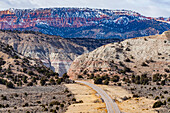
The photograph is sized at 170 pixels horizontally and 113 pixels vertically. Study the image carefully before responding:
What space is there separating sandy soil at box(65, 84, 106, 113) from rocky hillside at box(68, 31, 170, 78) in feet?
76.5

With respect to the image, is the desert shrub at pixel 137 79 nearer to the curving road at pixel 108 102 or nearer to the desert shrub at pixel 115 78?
the desert shrub at pixel 115 78

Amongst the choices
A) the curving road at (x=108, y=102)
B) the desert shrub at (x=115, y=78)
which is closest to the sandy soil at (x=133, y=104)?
the curving road at (x=108, y=102)

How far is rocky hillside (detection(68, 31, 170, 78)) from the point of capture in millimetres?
107000

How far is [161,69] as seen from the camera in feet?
344

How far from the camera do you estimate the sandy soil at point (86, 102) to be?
187ft

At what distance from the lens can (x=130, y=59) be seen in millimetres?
115250

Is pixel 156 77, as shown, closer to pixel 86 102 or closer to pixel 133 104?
pixel 133 104

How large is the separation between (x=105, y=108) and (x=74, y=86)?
1280 inches

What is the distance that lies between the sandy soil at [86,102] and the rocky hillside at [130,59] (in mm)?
23326

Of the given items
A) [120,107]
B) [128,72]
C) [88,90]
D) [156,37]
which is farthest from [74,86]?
[156,37]

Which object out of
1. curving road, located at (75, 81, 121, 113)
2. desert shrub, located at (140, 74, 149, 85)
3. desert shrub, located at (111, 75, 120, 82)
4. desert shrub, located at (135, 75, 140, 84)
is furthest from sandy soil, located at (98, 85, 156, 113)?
desert shrub, located at (111, 75, 120, 82)

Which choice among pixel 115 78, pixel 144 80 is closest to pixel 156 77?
pixel 144 80

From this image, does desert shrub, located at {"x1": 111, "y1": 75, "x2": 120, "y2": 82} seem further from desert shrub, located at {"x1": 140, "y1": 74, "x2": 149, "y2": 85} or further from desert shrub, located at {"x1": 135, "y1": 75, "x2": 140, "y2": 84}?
desert shrub, located at {"x1": 140, "y1": 74, "x2": 149, "y2": 85}

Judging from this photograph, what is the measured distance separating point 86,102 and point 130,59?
169 ft
